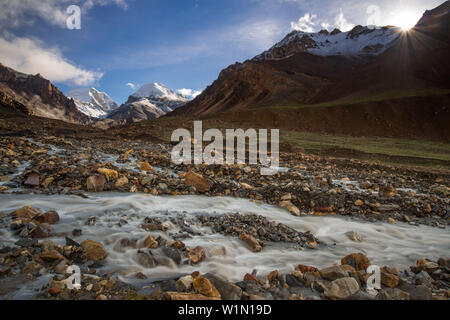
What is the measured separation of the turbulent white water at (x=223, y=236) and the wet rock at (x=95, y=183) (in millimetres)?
418

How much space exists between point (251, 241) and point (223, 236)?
571 millimetres

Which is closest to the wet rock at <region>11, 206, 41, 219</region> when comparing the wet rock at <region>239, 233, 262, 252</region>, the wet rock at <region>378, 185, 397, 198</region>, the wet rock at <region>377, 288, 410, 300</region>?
the wet rock at <region>239, 233, 262, 252</region>

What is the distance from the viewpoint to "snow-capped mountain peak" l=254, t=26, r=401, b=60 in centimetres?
11969

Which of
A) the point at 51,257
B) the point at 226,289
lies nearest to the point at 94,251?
the point at 51,257

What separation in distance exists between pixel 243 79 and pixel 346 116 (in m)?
49.5

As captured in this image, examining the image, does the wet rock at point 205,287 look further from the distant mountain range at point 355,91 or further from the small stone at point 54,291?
the distant mountain range at point 355,91

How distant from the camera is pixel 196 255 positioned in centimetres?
345

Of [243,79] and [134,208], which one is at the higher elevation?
[243,79]

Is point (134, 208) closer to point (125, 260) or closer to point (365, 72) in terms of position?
point (125, 260)

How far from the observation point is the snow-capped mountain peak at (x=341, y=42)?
11969 cm

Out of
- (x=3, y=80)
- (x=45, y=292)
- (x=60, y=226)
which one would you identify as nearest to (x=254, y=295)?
(x=45, y=292)

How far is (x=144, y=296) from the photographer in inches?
97.7

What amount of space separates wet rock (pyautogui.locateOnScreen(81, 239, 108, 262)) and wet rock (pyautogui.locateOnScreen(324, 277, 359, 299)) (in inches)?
115

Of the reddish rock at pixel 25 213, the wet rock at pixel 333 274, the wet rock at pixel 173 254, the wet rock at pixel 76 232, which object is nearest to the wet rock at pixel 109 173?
the reddish rock at pixel 25 213
